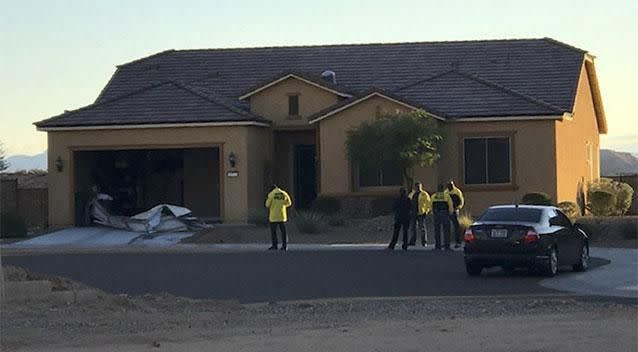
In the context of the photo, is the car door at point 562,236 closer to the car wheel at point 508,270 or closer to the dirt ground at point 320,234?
the car wheel at point 508,270

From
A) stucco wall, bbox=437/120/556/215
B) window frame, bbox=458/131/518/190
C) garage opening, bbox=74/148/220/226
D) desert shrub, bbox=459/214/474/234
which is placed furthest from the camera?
garage opening, bbox=74/148/220/226

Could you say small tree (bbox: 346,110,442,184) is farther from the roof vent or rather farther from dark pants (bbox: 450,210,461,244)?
dark pants (bbox: 450,210,461,244)

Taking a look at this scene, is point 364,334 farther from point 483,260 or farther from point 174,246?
point 174,246

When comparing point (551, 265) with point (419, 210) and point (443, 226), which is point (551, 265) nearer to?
point (443, 226)

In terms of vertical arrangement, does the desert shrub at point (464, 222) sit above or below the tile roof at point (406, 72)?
below

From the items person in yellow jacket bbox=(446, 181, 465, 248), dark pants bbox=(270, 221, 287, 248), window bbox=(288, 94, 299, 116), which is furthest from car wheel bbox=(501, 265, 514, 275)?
window bbox=(288, 94, 299, 116)

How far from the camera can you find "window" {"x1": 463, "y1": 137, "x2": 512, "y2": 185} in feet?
148

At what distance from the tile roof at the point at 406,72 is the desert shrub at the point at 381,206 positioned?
3.35 m

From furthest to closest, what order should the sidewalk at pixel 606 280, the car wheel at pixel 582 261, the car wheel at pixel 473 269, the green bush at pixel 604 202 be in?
the green bush at pixel 604 202, the car wheel at pixel 582 261, the car wheel at pixel 473 269, the sidewalk at pixel 606 280

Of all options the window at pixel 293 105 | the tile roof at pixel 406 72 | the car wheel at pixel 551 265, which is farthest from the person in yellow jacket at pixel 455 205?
the window at pixel 293 105

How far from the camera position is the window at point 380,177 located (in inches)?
1759

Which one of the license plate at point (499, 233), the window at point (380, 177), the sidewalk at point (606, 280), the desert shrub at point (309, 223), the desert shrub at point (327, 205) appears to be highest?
the window at point (380, 177)

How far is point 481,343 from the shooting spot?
631 inches

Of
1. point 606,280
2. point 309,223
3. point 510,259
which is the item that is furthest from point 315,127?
point 606,280
